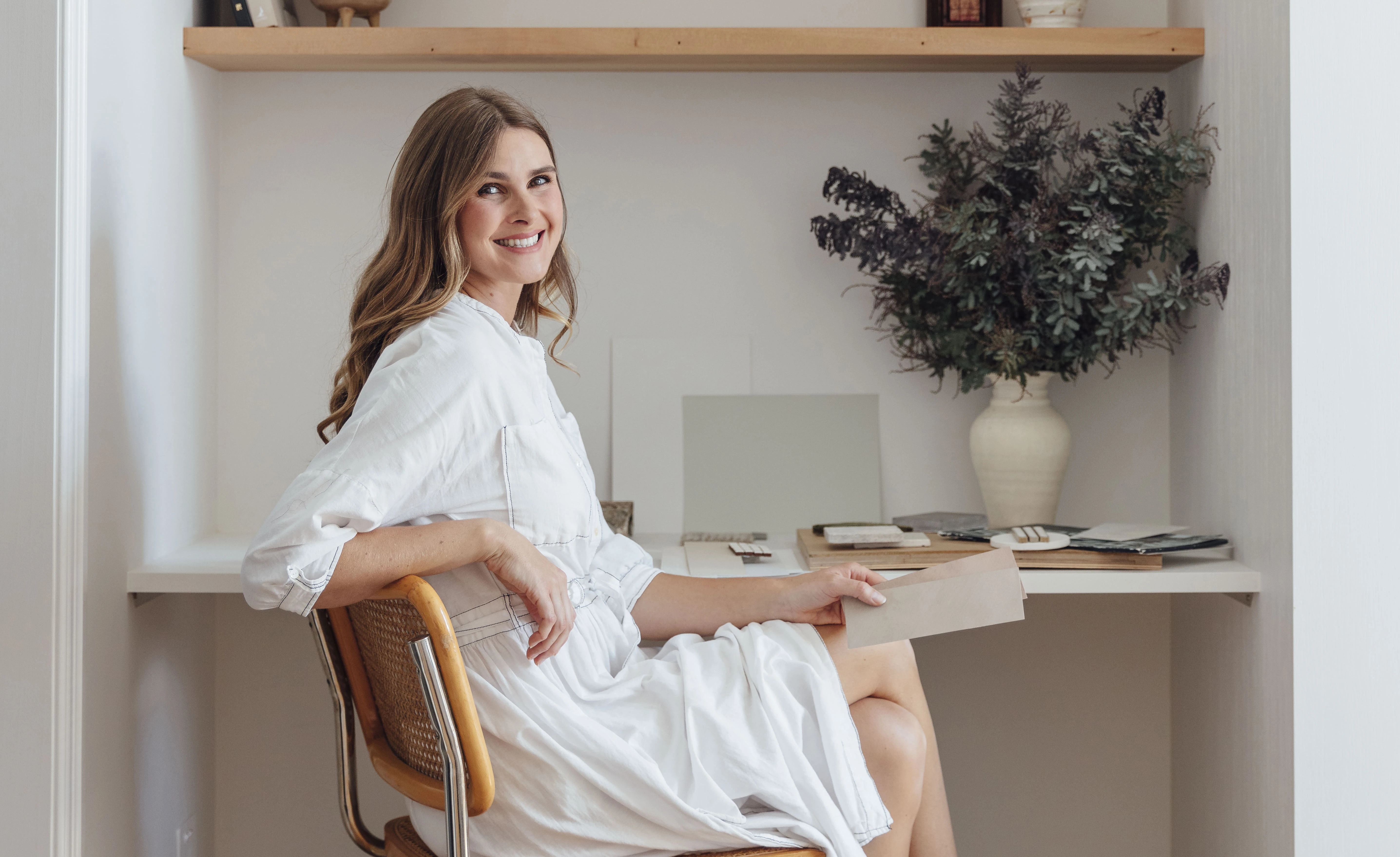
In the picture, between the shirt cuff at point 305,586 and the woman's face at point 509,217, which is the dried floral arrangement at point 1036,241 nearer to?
the woman's face at point 509,217

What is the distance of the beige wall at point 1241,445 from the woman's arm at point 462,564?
1.06m

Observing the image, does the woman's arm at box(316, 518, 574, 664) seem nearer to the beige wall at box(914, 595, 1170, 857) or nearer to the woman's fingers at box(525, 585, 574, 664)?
the woman's fingers at box(525, 585, 574, 664)

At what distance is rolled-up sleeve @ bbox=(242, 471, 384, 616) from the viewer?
1.07m

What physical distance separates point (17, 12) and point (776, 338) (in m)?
1.29

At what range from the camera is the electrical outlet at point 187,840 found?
188 cm

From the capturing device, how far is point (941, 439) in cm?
210

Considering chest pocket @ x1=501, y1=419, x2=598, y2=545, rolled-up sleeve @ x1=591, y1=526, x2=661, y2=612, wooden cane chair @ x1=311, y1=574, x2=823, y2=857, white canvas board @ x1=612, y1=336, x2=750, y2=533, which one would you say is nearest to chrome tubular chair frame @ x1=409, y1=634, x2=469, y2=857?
wooden cane chair @ x1=311, y1=574, x2=823, y2=857

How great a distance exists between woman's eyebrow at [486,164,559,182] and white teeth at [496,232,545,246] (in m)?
0.07

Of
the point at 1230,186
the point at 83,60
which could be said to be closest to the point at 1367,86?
the point at 1230,186

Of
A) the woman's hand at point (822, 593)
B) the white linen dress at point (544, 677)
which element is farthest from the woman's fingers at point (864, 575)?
the white linen dress at point (544, 677)

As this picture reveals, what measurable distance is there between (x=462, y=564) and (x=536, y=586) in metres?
0.08

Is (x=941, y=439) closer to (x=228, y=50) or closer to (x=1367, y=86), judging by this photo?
(x=1367, y=86)

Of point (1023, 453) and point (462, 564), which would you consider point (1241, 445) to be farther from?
point (462, 564)

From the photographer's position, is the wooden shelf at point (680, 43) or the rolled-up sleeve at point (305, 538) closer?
the rolled-up sleeve at point (305, 538)
